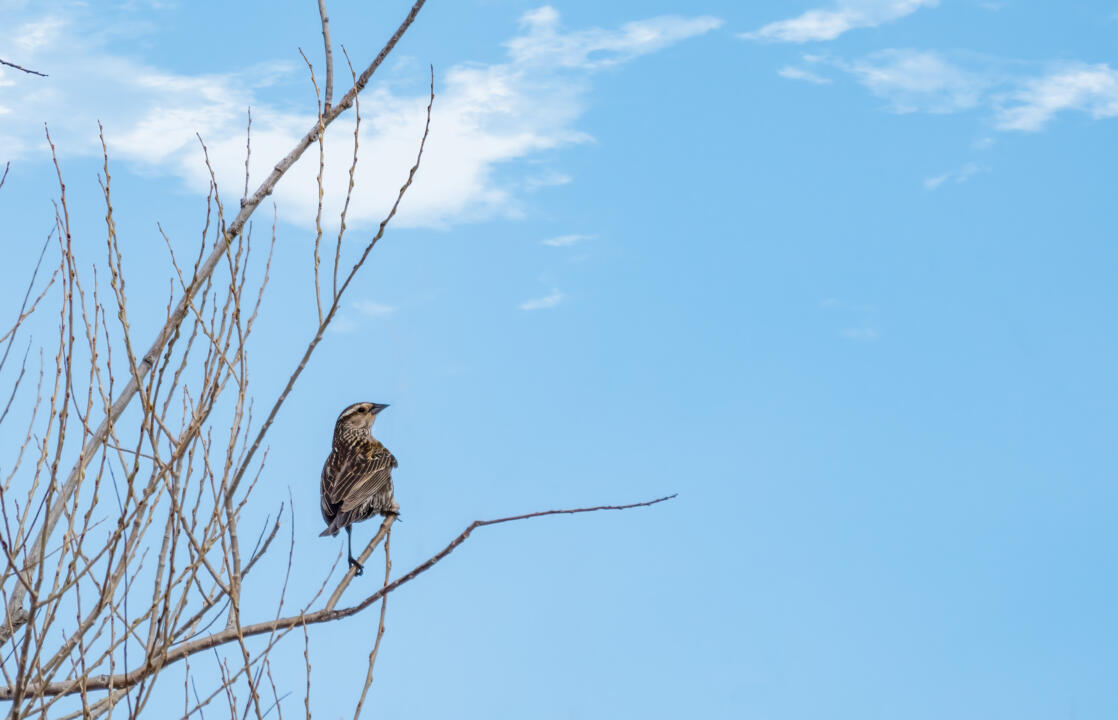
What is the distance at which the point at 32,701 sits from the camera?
4.15 m

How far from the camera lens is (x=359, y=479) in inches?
295

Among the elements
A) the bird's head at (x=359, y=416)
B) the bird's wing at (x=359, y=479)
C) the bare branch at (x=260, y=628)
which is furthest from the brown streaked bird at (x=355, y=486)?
the bare branch at (x=260, y=628)

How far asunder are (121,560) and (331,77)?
2162 millimetres

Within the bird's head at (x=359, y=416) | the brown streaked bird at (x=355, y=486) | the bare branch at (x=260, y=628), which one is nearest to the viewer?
the bare branch at (x=260, y=628)

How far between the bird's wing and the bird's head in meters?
0.88

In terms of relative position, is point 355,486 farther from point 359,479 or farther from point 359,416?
point 359,416

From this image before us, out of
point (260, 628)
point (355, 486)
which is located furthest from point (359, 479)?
point (260, 628)

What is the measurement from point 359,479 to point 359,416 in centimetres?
132

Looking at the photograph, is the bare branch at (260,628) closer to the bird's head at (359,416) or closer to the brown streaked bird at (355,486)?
the brown streaked bird at (355,486)

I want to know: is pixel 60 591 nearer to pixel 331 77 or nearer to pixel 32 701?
pixel 32 701

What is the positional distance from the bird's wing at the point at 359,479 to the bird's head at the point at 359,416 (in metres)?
0.88

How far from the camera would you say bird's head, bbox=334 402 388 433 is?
8.70 meters

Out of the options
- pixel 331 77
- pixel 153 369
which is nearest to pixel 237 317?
pixel 153 369

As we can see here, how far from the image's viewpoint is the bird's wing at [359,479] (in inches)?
291
